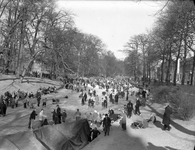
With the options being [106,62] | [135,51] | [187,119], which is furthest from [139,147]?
[106,62]

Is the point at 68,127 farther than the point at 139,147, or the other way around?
the point at 68,127

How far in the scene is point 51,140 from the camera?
7.65 meters

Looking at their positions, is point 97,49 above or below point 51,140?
above

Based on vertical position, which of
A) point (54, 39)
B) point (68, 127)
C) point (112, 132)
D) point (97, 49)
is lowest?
point (112, 132)

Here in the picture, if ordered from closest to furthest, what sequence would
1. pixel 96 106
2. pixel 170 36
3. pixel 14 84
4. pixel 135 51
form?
1. pixel 96 106
2. pixel 170 36
3. pixel 14 84
4. pixel 135 51

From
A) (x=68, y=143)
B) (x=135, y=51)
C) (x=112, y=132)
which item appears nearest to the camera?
(x=68, y=143)

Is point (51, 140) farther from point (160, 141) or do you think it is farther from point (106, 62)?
point (106, 62)

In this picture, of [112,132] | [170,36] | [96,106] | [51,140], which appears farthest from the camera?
[170,36]

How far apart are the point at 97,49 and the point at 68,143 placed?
5697 centimetres

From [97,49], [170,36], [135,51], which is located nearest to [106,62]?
[97,49]

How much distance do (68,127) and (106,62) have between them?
77148 millimetres

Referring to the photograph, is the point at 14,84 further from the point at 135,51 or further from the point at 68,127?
the point at 135,51

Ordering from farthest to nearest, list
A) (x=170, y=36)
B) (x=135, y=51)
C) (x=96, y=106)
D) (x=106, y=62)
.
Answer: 1. (x=106, y=62)
2. (x=135, y=51)
3. (x=170, y=36)
4. (x=96, y=106)

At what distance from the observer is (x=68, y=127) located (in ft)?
28.6
